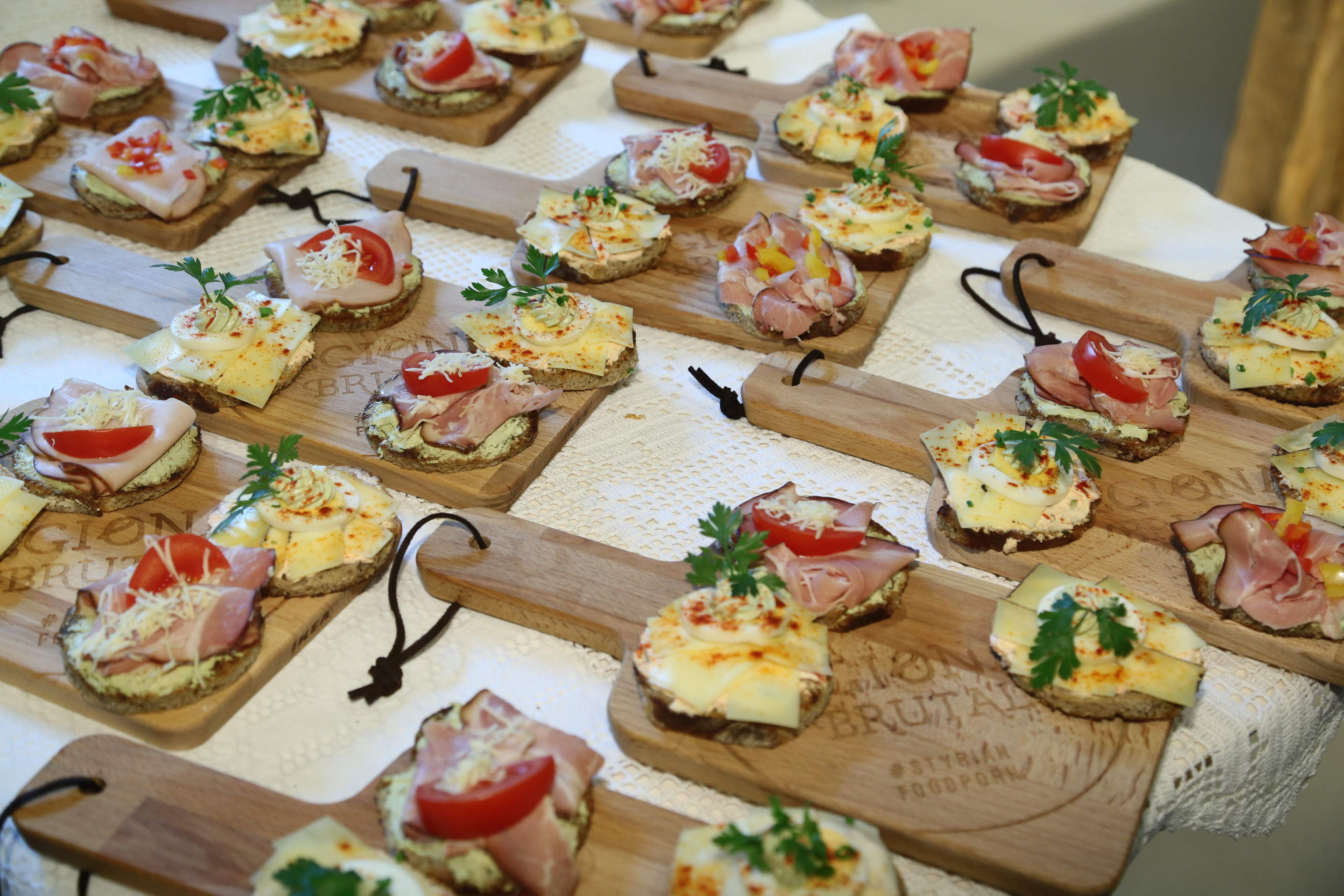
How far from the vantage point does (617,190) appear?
4.22 m

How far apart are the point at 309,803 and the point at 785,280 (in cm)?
215

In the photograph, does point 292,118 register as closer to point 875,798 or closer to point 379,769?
point 379,769

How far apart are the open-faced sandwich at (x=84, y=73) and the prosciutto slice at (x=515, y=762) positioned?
10.6 ft

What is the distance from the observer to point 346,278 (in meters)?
3.54

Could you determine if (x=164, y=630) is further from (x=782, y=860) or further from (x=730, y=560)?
(x=782, y=860)

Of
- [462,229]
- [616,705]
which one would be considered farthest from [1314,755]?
[462,229]

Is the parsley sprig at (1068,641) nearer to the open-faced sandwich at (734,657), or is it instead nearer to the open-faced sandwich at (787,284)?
the open-faced sandwich at (734,657)

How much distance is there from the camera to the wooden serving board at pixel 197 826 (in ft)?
7.52

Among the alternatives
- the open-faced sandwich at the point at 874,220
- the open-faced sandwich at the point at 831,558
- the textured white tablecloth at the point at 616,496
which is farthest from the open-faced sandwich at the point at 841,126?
the open-faced sandwich at the point at 831,558

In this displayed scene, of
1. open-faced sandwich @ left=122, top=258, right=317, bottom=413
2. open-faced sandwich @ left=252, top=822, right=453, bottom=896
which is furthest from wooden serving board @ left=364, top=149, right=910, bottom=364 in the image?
open-faced sandwich @ left=252, top=822, right=453, bottom=896

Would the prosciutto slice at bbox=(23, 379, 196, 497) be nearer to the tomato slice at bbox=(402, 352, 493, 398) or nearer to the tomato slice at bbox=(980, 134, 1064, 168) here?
the tomato slice at bbox=(402, 352, 493, 398)

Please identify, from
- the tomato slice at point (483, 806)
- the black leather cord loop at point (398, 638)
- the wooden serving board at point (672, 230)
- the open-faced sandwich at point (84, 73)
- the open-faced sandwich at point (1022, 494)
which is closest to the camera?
the tomato slice at point (483, 806)

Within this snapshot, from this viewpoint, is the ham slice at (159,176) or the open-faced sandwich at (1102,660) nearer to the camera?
the open-faced sandwich at (1102,660)

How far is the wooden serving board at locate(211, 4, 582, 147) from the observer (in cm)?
463
